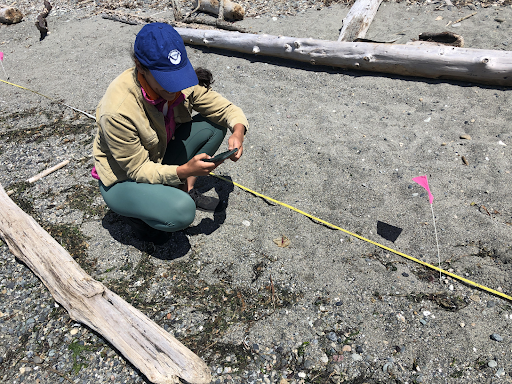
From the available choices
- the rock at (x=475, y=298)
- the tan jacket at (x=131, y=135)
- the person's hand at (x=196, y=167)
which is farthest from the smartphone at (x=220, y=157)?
the rock at (x=475, y=298)

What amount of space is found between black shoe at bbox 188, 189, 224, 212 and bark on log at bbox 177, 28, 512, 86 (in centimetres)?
254

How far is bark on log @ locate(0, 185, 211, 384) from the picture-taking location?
190 cm

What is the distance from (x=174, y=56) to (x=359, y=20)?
390 centimetres

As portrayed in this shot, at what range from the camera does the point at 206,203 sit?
2992 millimetres

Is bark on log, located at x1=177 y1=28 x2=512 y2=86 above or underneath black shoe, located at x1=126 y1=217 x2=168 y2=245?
above

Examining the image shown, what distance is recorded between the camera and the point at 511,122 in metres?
3.43

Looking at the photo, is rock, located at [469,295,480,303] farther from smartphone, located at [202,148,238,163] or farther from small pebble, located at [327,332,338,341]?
smartphone, located at [202,148,238,163]

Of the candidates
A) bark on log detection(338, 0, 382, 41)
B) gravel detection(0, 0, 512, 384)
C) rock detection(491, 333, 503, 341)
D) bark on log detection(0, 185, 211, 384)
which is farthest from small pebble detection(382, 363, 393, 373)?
bark on log detection(338, 0, 382, 41)

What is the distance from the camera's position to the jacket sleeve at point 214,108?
2.70 meters

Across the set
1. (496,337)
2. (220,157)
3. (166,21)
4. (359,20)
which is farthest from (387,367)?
(166,21)

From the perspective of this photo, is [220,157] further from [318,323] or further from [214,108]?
[318,323]

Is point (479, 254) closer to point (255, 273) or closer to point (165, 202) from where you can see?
point (255, 273)

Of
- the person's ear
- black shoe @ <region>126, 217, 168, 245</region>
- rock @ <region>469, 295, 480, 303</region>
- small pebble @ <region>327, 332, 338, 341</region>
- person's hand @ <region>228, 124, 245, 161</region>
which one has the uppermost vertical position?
the person's ear

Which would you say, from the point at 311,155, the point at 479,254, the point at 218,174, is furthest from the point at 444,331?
the point at 218,174
